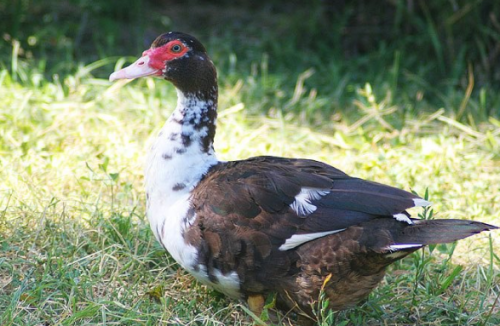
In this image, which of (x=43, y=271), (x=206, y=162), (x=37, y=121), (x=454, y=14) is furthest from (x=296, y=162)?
(x=454, y=14)

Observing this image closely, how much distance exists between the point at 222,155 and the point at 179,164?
1.26m

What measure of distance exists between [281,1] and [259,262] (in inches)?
200

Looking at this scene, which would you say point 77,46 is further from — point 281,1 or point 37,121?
point 281,1

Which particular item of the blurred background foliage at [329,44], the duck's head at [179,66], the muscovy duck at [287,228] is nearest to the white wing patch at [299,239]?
the muscovy duck at [287,228]

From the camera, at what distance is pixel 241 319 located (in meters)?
3.34

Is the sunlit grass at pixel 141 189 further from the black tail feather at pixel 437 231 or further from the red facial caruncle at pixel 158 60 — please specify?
the red facial caruncle at pixel 158 60

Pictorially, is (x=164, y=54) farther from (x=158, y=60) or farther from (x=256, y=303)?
(x=256, y=303)

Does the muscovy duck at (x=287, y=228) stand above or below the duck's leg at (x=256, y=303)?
above

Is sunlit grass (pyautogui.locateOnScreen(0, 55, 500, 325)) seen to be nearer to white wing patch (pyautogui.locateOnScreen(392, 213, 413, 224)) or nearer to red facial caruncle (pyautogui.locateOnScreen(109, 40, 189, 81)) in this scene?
white wing patch (pyautogui.locateOnScreen(392, 213, 413, 224))

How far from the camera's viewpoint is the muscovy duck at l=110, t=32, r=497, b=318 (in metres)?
3.04

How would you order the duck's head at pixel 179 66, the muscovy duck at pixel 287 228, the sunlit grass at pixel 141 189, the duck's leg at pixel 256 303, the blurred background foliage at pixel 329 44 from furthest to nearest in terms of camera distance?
the blurred background foliage at pixel 329 44
the duck's head at pixel 179 66
the sunlit grass at pixel 141 189
the duck's leg at pixel 256 303
the muscovy duck at pixel 287 228

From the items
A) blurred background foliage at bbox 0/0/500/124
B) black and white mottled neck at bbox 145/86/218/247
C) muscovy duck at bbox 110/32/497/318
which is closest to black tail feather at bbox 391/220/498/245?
muscovy duck at bbox 110/32/497/318

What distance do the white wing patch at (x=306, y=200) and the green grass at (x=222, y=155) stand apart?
0.43m

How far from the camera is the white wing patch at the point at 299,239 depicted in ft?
10.1
